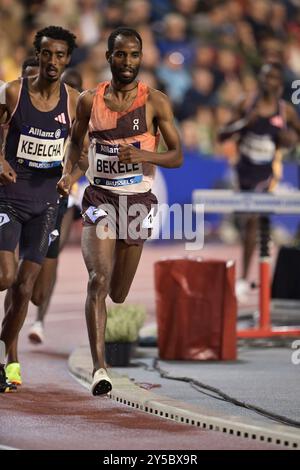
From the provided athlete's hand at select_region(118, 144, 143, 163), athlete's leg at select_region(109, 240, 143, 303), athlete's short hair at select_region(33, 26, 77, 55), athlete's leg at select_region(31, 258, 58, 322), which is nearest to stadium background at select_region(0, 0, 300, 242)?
athlete's leg at select_region(31, 258, 58, 322)

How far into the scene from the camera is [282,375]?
34.4 feet

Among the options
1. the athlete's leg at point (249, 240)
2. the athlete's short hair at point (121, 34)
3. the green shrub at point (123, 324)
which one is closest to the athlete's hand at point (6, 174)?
the athlete's short hair at point (121, 34)

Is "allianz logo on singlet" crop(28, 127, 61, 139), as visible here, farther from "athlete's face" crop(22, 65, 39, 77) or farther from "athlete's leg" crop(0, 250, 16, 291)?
"athlete's face" crop(22, 65, 39, 77)

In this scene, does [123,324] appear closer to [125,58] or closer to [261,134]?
[125,58]

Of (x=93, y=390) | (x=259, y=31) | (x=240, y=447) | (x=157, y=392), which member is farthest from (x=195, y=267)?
(x=259, y=31)

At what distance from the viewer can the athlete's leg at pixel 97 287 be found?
9039 millimetres

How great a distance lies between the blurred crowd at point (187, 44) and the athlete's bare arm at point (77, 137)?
413 inches

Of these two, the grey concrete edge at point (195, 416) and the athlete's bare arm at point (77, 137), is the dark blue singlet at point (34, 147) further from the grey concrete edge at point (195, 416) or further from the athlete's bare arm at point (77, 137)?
the grey concrete edge at point (195, 416)

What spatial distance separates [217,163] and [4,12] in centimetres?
422

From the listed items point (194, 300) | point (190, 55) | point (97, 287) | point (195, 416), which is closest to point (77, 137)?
point (97, 287)

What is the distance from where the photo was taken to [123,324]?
10.9m

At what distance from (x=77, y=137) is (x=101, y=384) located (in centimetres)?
173

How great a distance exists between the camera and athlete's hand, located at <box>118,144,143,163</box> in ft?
29.0

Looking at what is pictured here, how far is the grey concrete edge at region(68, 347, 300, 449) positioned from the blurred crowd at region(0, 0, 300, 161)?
1089 cm
